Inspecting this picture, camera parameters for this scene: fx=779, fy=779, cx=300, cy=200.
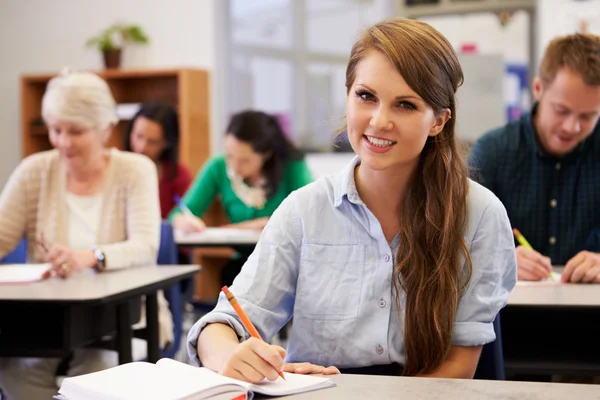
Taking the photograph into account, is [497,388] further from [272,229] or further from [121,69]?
[121,69]

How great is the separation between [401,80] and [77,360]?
61.1 inches

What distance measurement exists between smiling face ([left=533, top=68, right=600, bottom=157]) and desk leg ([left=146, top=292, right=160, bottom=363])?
1.31 m

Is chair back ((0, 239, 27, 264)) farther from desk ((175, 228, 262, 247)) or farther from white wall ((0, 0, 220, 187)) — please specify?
white wall ((0, 0, 220, 187))

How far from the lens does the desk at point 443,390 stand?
113 cm

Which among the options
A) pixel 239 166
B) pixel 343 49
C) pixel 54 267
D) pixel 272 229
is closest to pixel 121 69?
pixel 343 49

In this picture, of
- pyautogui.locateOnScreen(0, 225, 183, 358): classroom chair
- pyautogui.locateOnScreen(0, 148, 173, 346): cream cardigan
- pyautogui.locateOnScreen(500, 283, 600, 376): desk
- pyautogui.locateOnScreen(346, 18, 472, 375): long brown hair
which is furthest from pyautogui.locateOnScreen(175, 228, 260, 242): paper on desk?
pyautogui.locateOnScreen(346, 18, 472, 375): long brown hair

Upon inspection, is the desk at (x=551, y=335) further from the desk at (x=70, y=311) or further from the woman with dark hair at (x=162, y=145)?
Answer: the woman with dark hair at (x=162, y=145)

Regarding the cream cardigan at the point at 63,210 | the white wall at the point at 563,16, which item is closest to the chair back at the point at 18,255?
the cream cardigan at the point at 63,210

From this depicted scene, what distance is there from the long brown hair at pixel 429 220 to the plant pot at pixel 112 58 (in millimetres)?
4933

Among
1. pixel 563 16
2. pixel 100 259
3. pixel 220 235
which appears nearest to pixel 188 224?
pixel 220 235

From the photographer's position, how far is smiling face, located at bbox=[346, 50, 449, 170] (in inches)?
54.7

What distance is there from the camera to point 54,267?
238 cm

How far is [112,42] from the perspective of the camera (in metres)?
6.23

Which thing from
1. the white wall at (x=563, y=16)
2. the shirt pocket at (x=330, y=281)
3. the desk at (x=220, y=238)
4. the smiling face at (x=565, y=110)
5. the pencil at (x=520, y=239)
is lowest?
the desk at (x=220, y=238)
